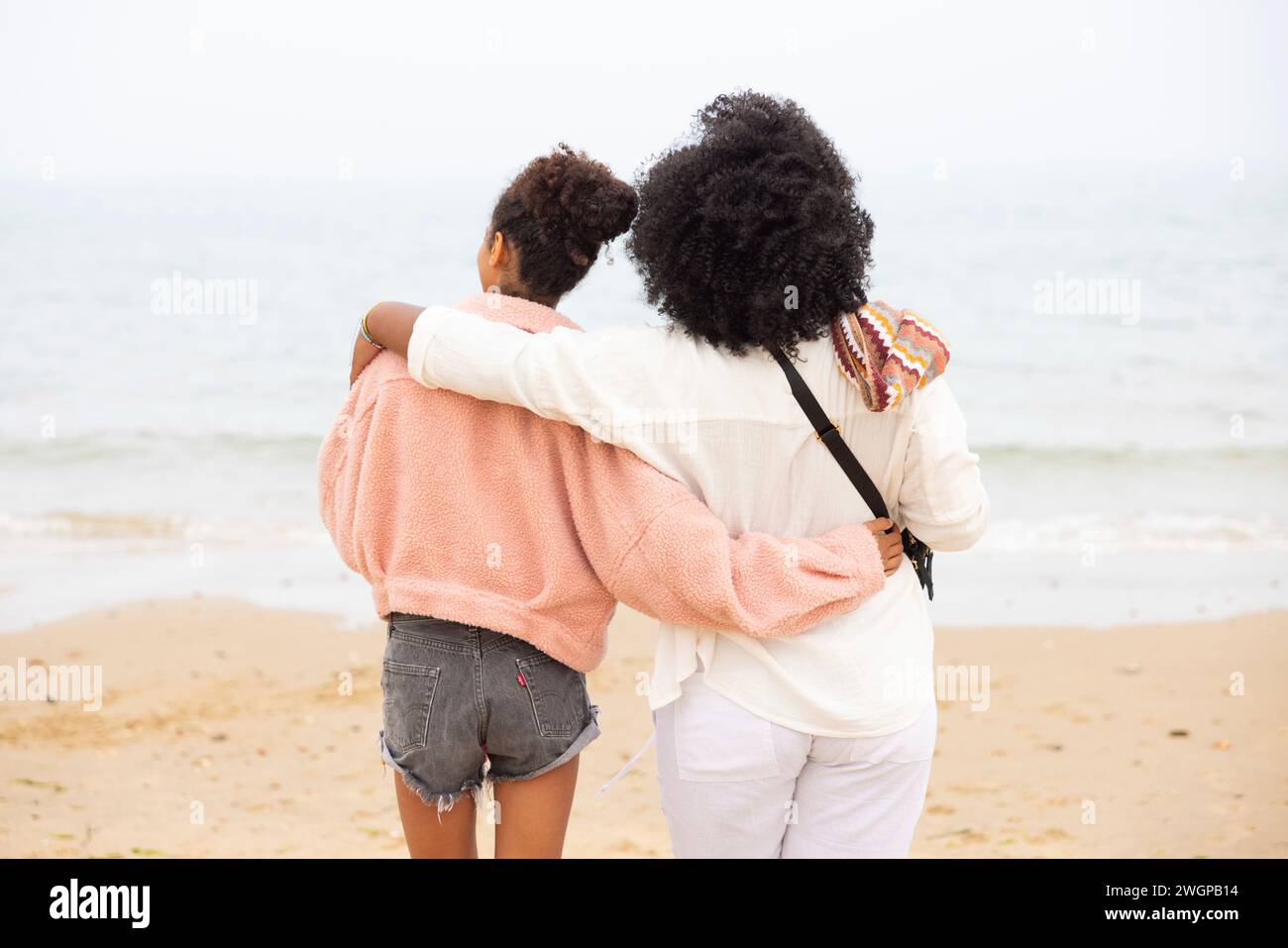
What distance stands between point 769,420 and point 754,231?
26 centimetres

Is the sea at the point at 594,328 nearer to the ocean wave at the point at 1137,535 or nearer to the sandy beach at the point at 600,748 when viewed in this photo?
the ocean wave at the point at 1137,535

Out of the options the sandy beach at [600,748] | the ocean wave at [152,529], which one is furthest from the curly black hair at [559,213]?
the ocean wave at [152,529]

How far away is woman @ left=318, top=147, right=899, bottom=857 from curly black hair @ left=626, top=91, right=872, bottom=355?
0.67ft

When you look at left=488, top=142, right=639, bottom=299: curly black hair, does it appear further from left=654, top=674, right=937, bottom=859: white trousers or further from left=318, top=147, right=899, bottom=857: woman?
left=654, top=674, right=937, bottom=859: white trousers

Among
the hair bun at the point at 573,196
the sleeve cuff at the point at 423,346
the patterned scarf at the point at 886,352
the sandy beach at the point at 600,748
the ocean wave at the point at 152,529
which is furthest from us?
the ocean wave at the point at 152,529

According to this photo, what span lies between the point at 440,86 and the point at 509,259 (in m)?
18.0

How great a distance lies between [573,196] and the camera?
180 cm

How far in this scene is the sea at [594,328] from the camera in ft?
20.8

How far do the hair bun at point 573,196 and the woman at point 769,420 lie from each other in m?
0.11

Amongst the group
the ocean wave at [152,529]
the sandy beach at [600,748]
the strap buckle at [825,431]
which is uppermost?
the strap buckle at [825,431]

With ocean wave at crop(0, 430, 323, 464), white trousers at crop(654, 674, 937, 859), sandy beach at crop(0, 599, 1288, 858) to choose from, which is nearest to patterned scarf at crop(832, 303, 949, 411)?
white trousers at crop(654, 674, 937, 859)

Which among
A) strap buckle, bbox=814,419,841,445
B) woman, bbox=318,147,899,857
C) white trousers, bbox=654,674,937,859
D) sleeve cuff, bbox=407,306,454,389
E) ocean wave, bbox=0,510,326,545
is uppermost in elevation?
sleeve cuff, bbox=407,306,454,389

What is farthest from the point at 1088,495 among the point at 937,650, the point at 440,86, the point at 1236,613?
the point at 440,86

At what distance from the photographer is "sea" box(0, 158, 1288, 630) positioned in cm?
635
